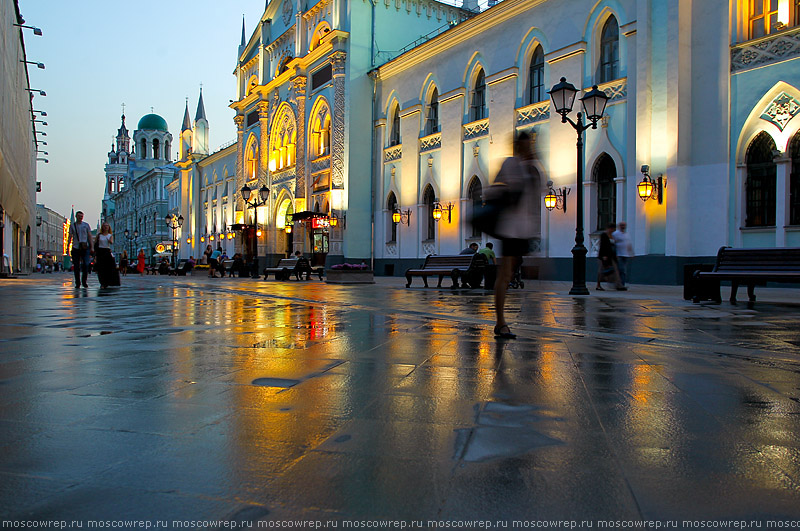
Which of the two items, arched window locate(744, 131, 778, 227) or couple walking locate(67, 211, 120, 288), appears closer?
couple walking locate(67, 211, 120, 288)

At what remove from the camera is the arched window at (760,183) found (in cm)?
1728

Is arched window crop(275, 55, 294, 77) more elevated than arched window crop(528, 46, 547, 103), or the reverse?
arched window crop(275, 55, 294, 77)

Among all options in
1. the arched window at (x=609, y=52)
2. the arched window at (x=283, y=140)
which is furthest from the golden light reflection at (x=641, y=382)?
the arched window at (x=283, y=140)

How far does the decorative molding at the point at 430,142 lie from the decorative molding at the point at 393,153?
5.76 feet

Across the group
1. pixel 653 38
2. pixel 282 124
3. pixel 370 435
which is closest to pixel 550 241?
pixel 653 38

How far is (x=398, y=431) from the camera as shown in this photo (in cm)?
266

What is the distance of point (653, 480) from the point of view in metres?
2.08

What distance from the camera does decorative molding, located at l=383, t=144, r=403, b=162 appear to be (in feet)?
105

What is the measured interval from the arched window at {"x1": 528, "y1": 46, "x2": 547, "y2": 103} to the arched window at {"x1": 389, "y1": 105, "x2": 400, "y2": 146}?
9.73 metres

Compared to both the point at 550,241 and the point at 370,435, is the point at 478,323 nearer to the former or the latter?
the point at 370,435

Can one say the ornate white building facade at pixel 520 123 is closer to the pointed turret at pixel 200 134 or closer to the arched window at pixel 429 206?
the arched window at pixel 429 206

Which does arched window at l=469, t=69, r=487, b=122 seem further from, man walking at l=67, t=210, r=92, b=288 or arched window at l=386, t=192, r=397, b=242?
man walking at l=67, t=210, r=92, b=288

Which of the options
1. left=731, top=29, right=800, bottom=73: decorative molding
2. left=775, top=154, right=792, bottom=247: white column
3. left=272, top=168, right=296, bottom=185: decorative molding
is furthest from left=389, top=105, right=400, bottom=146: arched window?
left=775, top=154, right=792, bottom=247: white column

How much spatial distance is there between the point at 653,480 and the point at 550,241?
2170 centimetres
